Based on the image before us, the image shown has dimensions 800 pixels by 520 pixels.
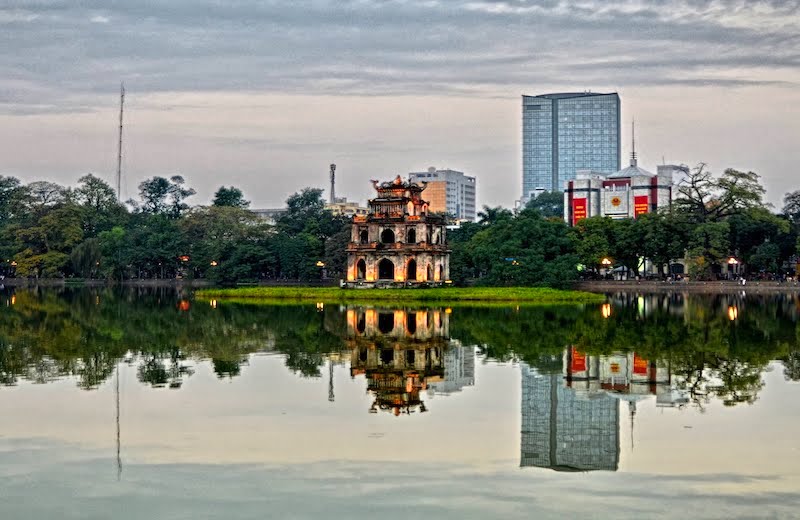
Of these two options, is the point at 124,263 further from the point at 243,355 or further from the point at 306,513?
the point at 306,513

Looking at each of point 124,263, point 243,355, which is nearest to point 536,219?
point 124,263

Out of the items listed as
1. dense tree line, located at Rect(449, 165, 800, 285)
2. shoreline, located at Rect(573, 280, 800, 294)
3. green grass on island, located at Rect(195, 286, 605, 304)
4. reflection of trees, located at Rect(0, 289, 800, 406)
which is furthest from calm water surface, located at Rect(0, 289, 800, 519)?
shoreline, located at Rect(573, 280, 800, 294)

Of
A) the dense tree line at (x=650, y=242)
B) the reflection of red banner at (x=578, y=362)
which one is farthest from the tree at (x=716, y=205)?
the reflection of red banner at (x=578, y=362)

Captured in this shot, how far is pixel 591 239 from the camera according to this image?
87.7 metres

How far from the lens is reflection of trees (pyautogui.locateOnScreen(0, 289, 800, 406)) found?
27234mm

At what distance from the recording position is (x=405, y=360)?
98.3 ft

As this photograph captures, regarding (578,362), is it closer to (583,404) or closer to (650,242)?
(583,404)

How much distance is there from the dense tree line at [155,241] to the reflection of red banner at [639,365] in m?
64.8

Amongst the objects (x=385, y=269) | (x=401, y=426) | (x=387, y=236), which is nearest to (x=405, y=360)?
(x=401, y=426)

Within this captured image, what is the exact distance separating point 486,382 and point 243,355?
9619 millimetres

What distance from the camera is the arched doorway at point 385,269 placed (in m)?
82.3

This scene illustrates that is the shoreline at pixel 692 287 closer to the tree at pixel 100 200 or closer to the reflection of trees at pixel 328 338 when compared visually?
the reflection of trees at pixel 328 338

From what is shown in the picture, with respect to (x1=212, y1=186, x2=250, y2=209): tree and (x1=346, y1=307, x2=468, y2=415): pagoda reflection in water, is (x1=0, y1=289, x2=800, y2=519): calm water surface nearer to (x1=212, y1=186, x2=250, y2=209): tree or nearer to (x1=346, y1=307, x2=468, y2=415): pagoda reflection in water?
(x1=346, y1=307, x2=468, y2=415): pagoda reflection in water

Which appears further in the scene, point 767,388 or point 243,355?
point 243,355
